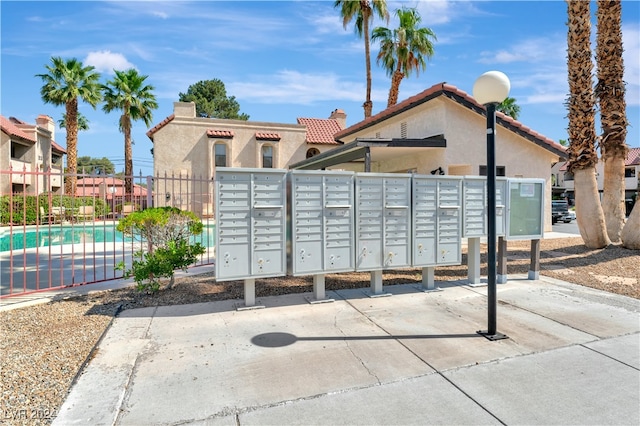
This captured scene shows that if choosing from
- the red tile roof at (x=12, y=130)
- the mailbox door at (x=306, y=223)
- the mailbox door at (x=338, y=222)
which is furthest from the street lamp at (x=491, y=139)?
the red tile roof at (x=12, y=130)

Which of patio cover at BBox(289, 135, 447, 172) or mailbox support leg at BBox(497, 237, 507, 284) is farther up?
patio cover at BBox(289, 135, 447, 172)

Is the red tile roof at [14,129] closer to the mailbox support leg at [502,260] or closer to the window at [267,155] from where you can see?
the window at [267,155]

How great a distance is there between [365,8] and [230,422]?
2622 cm

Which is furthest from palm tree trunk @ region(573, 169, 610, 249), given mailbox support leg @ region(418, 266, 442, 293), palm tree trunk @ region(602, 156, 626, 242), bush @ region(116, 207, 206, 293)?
bush @ region(116, 207, 206, 293)

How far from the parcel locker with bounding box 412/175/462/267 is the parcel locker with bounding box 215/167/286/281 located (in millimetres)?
2388

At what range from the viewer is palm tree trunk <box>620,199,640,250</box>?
32.9 feet

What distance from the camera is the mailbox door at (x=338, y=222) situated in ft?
19.5

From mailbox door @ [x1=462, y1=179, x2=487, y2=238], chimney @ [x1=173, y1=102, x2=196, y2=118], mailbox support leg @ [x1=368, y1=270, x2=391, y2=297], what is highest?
chimney @ [x1=173, y1=102, x2=196, y2=118]

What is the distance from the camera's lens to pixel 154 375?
3.62 metres

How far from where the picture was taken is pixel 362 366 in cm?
380

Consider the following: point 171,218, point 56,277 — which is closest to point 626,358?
point 171,218

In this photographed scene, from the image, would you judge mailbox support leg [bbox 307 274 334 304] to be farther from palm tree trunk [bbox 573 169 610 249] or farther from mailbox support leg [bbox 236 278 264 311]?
palm tree trunk [bbox 573 169 610 249]

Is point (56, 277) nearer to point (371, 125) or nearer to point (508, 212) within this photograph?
point (508, 212)

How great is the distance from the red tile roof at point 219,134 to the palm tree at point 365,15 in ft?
30.0
